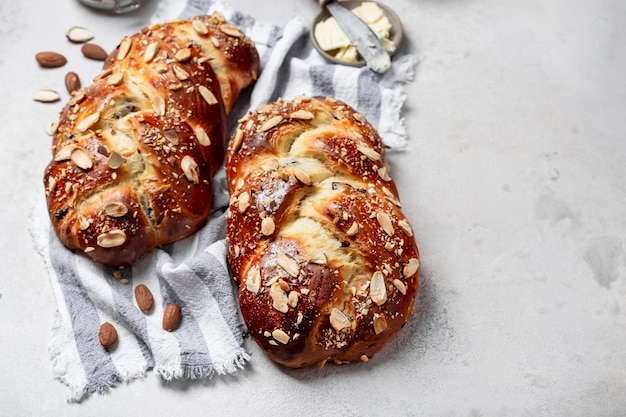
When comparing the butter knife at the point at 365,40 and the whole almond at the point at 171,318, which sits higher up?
the butter knife at the point at 365,40

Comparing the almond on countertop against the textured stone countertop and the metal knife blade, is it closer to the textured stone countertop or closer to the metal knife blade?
the textured stone countertop

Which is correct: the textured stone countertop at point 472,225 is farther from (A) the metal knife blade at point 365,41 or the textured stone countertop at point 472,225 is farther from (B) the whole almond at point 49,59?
(A) the metal knife blade at point 365,41

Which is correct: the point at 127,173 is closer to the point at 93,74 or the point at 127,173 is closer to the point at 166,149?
the point at 166,149

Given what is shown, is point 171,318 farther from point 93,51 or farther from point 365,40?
point 365,40

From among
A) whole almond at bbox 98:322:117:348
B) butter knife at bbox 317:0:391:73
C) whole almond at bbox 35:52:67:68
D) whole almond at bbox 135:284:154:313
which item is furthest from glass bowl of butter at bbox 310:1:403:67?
whole almond at bbox 98:322:117:348

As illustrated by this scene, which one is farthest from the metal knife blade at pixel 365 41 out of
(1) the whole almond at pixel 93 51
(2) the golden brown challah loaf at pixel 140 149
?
(1) the whole almond at pixel 93 51

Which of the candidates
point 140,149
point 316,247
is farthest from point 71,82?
point 316,247
